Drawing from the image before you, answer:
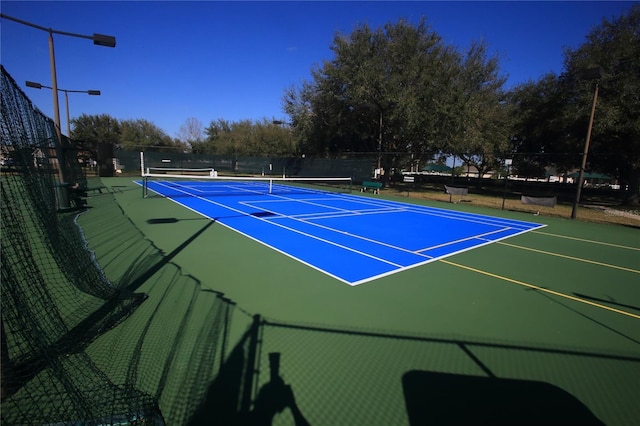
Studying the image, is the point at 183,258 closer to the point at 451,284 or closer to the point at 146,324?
the point at 146,324

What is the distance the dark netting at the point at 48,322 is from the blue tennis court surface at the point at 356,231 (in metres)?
3.93

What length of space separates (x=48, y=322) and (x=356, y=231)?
8142mm

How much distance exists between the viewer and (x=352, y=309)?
5.09 m

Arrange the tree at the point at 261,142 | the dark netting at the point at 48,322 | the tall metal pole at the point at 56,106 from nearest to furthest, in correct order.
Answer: the dark netting at the point at 48,322 → the tall metal pole at the point at 56,106 → the tree at the point at 261,142

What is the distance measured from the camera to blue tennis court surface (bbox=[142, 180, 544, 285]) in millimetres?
7535

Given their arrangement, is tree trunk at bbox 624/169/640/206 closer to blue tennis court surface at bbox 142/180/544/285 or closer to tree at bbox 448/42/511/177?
tree at bbox 448/42/511/177

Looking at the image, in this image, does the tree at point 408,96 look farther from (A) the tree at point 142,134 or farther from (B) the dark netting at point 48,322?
(A) the tree at point 142,134

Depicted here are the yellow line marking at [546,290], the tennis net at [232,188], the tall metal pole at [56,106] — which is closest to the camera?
the yellow line marking at [546,290]

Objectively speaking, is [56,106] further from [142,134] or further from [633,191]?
[142,134]

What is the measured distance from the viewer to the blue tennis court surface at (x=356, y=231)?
24.7 ft

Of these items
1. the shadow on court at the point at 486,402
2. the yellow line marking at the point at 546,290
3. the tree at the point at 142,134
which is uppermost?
the tree at the point at 142,134

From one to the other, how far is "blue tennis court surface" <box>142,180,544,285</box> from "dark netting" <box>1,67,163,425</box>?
3933 mm

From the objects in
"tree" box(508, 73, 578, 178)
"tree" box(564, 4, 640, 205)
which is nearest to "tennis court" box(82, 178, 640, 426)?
"tree" box(564, 4, 640, 205)

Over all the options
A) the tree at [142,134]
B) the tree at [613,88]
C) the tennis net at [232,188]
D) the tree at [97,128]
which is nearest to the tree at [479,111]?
the tree at [613,88]
